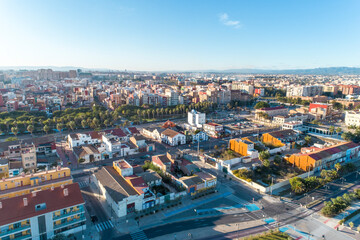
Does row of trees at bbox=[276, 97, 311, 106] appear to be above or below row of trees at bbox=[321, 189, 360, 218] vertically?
above

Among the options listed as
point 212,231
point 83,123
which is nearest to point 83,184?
point 212,231

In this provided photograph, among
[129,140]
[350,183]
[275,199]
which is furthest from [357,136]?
[129,140]

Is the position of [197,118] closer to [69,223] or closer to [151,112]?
[151,112]

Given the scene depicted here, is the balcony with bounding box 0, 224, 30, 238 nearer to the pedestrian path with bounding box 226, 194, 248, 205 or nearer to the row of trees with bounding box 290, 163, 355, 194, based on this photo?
the pedestrian path with bounding box 226, 194, 248, 205

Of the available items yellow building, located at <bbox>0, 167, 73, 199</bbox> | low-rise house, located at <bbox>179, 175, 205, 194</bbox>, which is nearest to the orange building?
low-rise house, located at <bbox>179, 175, 205, 194</bbox>

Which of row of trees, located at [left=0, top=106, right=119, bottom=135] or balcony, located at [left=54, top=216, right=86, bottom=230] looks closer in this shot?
balcony, located at [left=54, top=216, right=86, bottom=230]

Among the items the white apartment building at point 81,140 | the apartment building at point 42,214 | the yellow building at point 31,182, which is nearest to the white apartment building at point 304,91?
the white apartment building at point 81,140

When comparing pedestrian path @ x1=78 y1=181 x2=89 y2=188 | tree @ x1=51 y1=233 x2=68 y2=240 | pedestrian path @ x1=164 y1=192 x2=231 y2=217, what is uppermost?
tree @ x1=51 y1=233 x2=68 y2=240
